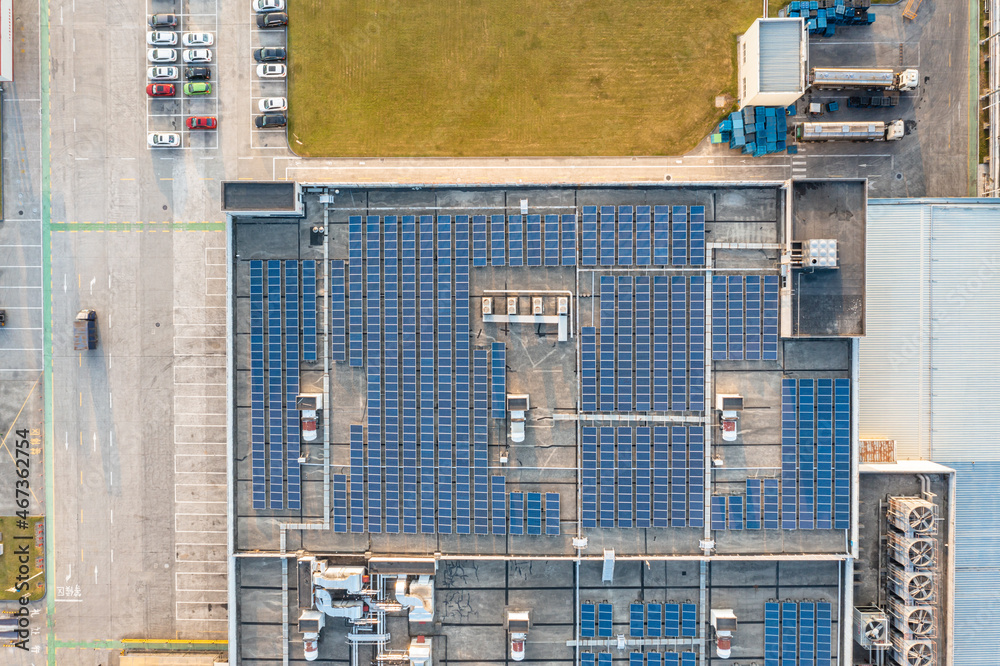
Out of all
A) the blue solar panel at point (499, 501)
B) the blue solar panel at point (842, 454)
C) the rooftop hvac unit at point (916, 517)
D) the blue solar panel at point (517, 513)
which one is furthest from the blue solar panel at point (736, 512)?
the blue solar panel at point (499, 501)

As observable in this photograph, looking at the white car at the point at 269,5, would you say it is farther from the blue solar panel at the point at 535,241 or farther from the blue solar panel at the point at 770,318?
the blue solar panel at the point at 770,318

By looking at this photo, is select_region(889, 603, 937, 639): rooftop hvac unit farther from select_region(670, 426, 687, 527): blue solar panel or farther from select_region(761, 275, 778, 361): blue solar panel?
select_region(761, 275, 778, 361): blue solar panel

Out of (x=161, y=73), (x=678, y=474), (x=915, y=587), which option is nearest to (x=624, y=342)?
(x=678, y=474)

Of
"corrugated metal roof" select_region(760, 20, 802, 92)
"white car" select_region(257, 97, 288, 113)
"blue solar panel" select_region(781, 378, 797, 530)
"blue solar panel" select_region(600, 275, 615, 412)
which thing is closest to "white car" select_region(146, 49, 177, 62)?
"white car" select_region(257, 97, 288, 113)

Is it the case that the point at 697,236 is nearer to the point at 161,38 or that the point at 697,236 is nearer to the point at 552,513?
the point at 552,513

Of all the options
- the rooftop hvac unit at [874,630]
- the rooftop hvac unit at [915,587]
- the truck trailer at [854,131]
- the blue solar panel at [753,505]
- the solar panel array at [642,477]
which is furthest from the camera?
the truck trailer at [854,131]
